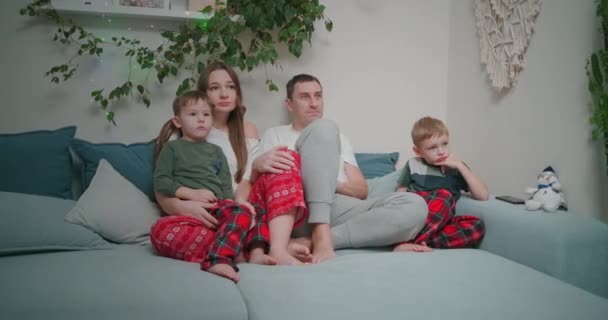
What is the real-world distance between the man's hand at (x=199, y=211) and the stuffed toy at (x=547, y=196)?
111cm

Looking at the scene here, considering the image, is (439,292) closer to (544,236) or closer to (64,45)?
(544,236)

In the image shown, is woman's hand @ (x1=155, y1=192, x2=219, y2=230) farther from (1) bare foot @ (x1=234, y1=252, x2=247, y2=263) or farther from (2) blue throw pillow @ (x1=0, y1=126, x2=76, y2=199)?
(2) blue throw pillow @ (x1=0, y1=126, x2=76, y2=199)

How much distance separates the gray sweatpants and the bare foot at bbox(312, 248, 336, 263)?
3.9 inches

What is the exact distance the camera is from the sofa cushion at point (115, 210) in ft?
5.89

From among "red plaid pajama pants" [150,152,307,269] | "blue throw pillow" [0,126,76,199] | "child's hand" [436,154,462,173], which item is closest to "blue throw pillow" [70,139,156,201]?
"blue throw pillow" [0,126,76,199]

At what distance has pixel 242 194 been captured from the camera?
2.00 metres

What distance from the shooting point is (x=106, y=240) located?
1849 mm

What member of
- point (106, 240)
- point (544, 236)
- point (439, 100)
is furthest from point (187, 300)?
point (439, 100)

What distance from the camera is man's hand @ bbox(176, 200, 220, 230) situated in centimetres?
174

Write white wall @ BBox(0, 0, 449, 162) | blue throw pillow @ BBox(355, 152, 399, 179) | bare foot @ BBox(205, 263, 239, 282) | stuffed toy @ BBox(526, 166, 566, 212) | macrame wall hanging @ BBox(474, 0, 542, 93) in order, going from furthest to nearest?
blue throw pillow @ BBox(355, 152, 399, 179) < white wall @ BBox(0, 0, 449, 162) < macrame wall hanging @ BBox(474, 0, 542, 93) < stuffed toy @ BBox(526, 166, 566, 212) < bare foot @ BBox(205, 263, 239, 282)

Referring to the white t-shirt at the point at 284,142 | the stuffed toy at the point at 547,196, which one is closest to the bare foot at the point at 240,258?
the white t-shirt at the point at 284,142

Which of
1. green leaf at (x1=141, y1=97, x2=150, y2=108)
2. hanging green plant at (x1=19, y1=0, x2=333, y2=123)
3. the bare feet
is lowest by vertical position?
the bare feet

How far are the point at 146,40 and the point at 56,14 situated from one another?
41 cm

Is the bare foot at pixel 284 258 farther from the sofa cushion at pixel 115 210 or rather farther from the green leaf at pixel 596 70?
the green leaf at pixel 596 70
